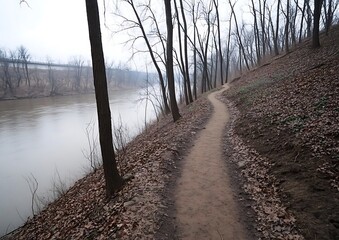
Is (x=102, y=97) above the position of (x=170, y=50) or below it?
below

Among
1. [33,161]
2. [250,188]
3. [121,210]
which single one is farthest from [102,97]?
[33,161]

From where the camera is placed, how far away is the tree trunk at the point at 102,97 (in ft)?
17.2

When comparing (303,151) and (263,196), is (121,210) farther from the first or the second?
(303,151)

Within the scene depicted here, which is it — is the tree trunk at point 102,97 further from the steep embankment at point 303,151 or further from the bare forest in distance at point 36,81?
the bare forest in distance at point 36,81

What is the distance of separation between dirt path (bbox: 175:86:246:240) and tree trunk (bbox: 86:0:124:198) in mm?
1691

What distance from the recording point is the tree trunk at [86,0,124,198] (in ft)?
17.2

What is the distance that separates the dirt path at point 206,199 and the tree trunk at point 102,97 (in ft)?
5.55

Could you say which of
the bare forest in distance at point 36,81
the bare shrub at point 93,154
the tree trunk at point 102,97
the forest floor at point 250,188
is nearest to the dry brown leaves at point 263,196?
the forest floor at point 250,188

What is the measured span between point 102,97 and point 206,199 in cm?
329

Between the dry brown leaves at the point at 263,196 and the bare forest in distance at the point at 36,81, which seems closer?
the dry brown leaves at the point at 263,196

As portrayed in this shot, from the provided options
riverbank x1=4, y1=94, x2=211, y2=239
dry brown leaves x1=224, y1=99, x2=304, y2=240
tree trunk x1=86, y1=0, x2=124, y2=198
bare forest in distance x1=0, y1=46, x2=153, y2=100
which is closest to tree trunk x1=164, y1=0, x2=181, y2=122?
riverbank x1=4, y1=94, x2=211, y2=239

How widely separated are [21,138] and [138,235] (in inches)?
773

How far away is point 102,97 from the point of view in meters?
5.61

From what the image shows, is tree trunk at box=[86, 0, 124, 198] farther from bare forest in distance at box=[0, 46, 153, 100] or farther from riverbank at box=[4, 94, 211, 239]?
bare forest in distance at box=[0, 46, 153, 100]
